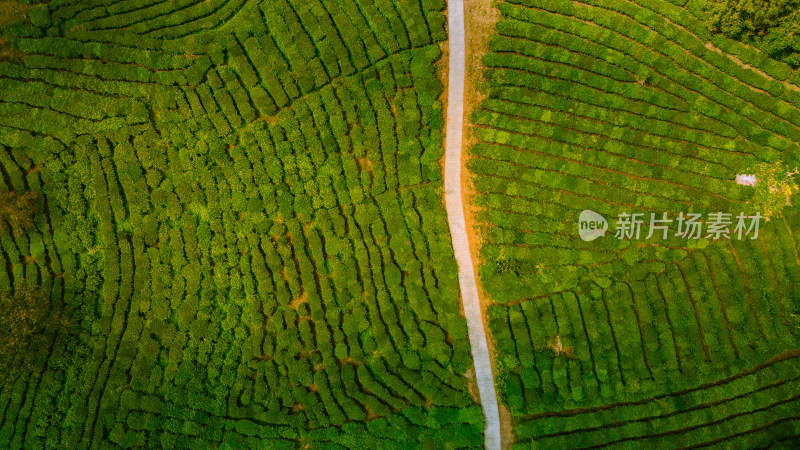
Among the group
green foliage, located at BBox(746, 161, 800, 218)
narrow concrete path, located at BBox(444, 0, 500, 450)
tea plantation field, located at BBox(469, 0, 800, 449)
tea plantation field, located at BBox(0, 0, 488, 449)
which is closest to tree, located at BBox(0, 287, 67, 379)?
tea plantation field, located at BBox(0, 0, 488, 449)

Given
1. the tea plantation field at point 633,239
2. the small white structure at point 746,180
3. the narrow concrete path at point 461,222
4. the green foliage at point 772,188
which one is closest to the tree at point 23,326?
the narrow concrete path at point 461,222

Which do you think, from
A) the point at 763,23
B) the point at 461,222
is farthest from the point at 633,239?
the point at 763,23

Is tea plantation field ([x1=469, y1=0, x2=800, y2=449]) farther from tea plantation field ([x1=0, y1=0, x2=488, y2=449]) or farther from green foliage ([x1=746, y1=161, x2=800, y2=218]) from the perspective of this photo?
tea plantation field ([x1=0, y1=0, x2=488, y2=449])

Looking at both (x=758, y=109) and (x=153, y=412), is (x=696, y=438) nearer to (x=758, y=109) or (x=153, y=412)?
(x=758, y=109)

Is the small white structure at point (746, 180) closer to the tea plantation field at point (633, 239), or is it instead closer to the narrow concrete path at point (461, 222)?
the tea plantation field at point (633, 239)

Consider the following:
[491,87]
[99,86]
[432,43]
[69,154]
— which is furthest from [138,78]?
[491,87]

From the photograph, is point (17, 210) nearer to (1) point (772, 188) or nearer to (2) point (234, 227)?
(2) point (234, 227)
